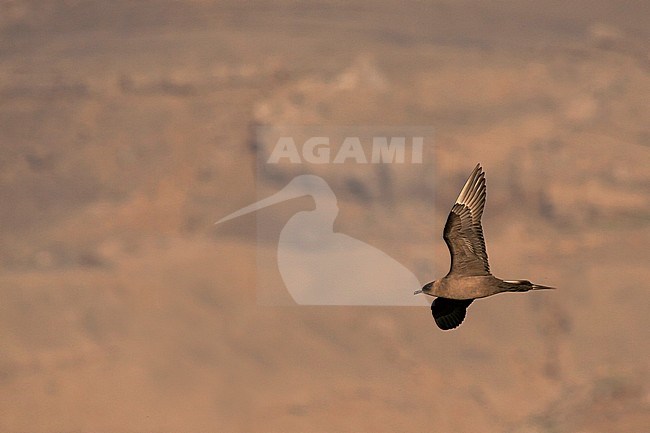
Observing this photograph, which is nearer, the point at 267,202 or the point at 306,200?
the point at 267,202

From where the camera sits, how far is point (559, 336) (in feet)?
71.0

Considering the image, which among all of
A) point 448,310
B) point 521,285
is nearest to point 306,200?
point 448,310

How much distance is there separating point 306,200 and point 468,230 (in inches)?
537

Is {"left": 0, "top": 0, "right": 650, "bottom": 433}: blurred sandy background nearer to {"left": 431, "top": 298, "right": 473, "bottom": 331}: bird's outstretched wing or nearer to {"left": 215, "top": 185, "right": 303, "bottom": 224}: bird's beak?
{"left": 215, "top": 185, "right": 303, "bottom": 224}: bird's beak

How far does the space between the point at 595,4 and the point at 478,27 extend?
257cm

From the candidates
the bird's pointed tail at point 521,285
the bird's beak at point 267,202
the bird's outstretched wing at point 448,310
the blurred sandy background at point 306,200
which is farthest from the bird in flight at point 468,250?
the bird's beak at point 267,202

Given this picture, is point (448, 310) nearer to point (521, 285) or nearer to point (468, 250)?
point (468, 250)

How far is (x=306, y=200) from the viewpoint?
2261 centimetres

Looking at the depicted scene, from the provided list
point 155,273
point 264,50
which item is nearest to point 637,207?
point 264,50

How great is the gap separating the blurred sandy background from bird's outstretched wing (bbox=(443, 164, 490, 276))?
463 inches

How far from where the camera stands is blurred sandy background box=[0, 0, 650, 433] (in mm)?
20953

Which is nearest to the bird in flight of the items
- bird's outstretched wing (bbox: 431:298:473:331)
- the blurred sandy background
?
bird's outstretched wing (bbox: 431:298:473:331)

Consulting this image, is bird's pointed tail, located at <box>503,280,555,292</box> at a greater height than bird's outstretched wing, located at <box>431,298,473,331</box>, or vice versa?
bird's pointed tail, located at <box>503,280,555,292</box>

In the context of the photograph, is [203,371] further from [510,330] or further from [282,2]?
[282,2]
